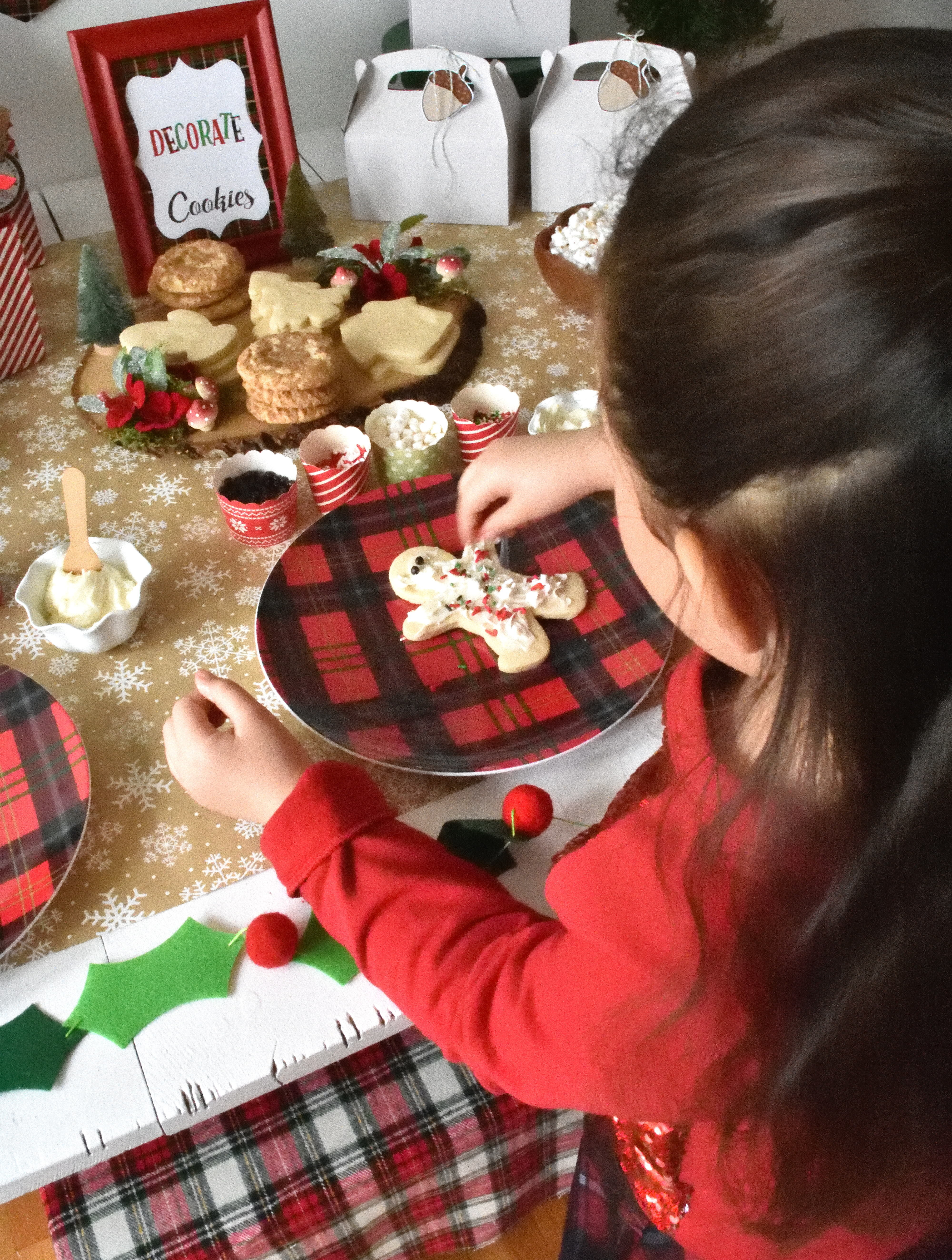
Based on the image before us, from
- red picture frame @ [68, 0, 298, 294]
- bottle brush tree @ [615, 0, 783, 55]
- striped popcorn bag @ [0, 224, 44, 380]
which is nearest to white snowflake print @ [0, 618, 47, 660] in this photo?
striped popcorn bag @ [0, 224, 44, 380]

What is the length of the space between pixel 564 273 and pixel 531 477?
459 mm

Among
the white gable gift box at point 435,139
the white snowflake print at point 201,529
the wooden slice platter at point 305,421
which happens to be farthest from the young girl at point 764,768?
the white gable gift box at point 435,139

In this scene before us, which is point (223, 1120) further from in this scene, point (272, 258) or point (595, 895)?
point (272, 258)

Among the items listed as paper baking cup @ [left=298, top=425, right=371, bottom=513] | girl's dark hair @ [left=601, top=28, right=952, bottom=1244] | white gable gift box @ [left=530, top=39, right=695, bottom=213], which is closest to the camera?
girl's dark hair @ [left=601, top=28, right=952, bottom=1244]

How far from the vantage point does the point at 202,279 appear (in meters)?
1.23

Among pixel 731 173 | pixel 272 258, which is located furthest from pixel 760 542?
pixel 272 258

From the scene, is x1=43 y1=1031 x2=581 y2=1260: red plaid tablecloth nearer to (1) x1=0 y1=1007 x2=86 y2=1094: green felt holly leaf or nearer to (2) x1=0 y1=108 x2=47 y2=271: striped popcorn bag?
(1) x1=0 y1=1007 x2=86 y2=1094: green felt holly leaf

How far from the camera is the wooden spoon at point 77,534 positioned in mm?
912

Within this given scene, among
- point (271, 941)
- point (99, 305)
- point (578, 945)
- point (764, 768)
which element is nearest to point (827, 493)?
point (764, 768)

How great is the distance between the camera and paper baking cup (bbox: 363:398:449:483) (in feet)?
3.43

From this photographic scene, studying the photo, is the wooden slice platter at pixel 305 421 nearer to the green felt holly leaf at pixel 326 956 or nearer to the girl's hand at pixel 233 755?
the girl's hand at pixel 233 755

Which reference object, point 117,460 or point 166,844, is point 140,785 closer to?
point 166,844

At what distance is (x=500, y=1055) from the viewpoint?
2.10 feet

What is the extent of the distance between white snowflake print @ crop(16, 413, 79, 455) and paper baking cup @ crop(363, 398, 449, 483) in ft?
1.17
